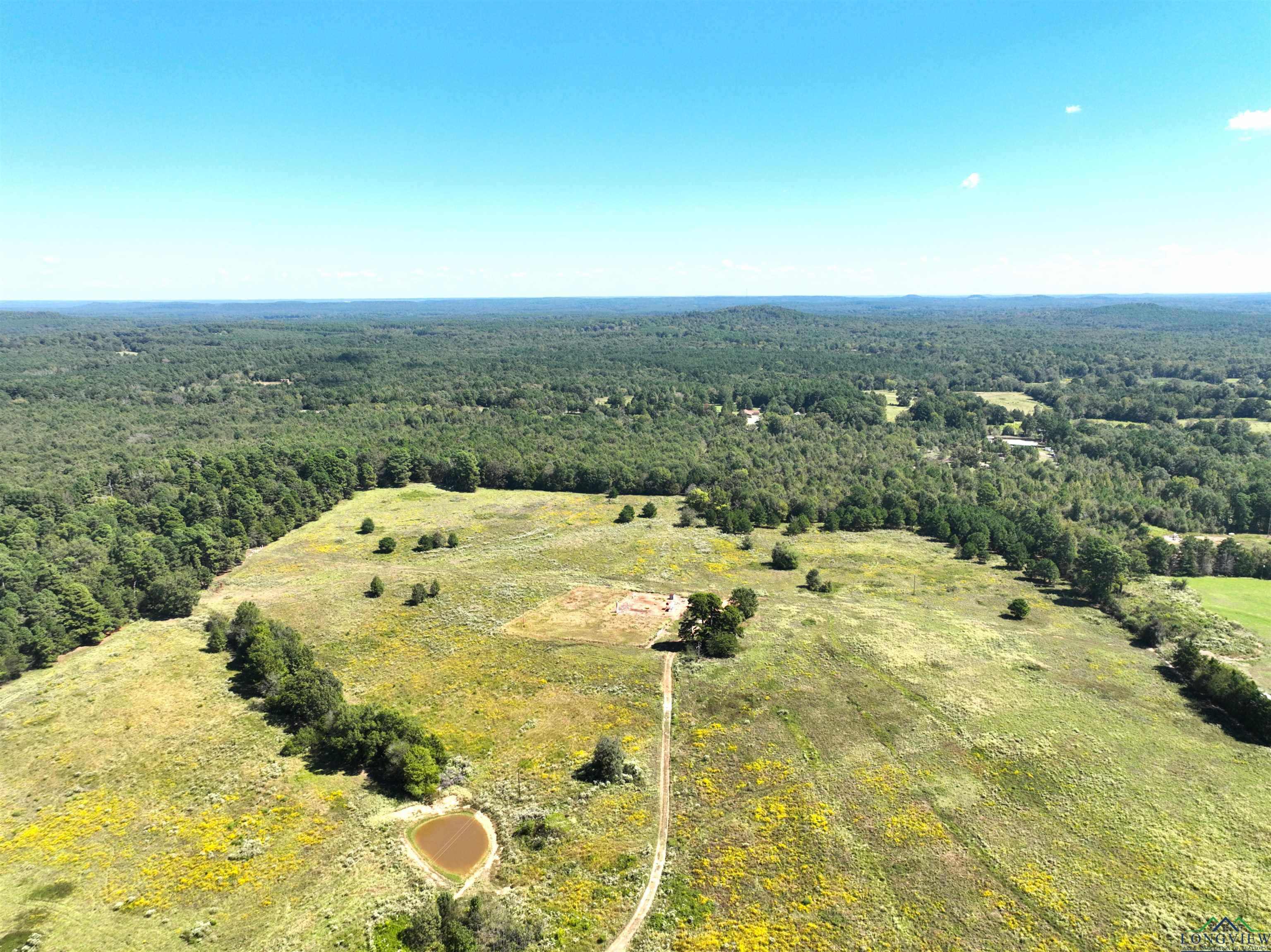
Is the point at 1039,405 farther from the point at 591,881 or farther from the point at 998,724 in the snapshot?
the point at 591,881

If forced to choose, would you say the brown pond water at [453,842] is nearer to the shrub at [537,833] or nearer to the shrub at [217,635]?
the shrub at [537,833]

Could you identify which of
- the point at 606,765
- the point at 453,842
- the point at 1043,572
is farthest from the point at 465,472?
the point at 1043,572

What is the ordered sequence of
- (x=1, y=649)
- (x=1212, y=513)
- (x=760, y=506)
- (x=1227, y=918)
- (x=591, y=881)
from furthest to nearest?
(x=760, y=506)
(x=1212, y=513)
(x=1, y=649)
(x=591, y=881)
(x=1227, y=918)

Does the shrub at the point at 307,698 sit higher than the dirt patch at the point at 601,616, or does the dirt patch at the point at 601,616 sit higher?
the shrub at the point at 307,698

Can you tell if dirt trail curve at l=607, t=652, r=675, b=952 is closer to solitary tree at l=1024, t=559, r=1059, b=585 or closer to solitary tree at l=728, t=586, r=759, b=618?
solitary tree at l=728, t=586, r=759, b=618

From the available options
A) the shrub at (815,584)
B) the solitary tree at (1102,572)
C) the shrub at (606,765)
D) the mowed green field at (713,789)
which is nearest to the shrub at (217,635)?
the mowed green field at (713,789)

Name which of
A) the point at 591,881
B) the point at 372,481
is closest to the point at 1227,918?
the point at 591,881

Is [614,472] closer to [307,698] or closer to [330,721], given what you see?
[307,698]
